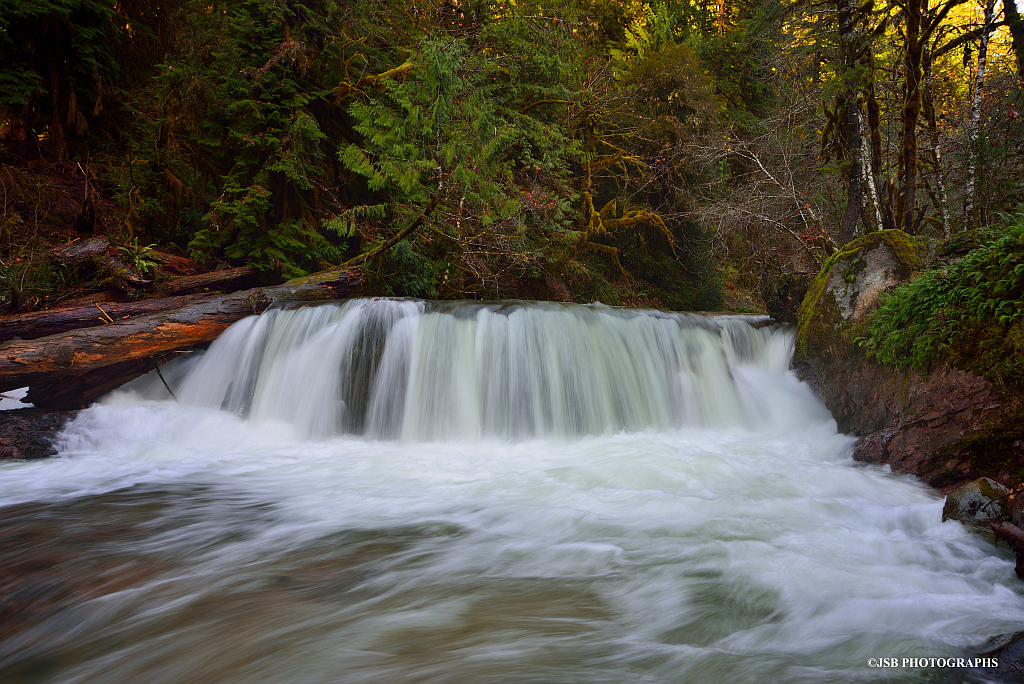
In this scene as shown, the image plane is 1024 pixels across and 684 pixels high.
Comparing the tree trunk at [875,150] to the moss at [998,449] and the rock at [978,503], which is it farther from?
the rock at [978,503]

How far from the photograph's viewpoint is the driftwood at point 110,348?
5738 millimetres

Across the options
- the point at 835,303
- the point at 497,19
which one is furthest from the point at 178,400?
the point at 497,19

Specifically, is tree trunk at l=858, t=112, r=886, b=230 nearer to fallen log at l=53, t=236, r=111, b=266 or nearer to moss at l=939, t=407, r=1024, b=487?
moss at l=939, t=407, r=1024, b=487

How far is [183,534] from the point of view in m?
3.72

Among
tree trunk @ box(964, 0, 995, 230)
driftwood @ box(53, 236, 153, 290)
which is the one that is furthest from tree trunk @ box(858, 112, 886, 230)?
driftwood @ box(53, 236, 153, 290)

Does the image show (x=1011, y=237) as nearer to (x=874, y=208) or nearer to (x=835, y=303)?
(x=835, y=303)

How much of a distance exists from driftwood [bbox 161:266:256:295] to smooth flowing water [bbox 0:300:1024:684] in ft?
8.02

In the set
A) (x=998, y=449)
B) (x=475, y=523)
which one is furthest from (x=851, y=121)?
(x=475, y=523)

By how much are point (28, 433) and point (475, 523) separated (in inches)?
200

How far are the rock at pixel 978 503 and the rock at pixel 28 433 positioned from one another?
7.99m

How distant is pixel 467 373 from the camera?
7273 mm

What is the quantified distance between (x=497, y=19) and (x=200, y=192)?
798 cm

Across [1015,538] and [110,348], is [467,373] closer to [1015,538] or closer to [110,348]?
[110,348]

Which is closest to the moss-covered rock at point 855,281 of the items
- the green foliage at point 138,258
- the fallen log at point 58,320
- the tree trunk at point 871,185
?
the tree trunk at point 871,185
